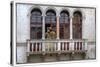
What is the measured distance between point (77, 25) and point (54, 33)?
0.99 feet

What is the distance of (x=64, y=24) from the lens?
7.44 ft

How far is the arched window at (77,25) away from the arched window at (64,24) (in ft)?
0.30

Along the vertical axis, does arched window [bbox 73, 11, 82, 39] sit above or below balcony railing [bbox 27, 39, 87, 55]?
above

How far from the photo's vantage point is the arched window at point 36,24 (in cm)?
215

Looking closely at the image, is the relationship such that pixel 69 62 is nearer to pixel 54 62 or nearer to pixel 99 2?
pixel 54 62

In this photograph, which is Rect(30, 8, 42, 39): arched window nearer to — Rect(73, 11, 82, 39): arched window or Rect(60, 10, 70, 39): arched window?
Rect(60, 10, 70, 39): arched window

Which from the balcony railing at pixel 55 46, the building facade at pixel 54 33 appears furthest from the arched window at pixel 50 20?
the balcony railing at pixel 55 46

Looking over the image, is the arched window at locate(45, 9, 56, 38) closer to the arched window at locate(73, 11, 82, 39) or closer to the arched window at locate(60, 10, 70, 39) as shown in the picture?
the arched window at locate(60, 10, 70, 39)

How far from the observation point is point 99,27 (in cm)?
246

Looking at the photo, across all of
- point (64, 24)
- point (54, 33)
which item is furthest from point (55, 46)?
point (64, 24)

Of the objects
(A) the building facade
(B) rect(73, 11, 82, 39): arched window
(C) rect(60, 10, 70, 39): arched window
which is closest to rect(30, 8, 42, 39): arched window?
(A) the building facade

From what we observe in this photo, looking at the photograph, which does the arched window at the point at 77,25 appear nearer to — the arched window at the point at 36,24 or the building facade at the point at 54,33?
the building facade at the point at 54,33

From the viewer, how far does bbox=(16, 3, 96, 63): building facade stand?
212 cm

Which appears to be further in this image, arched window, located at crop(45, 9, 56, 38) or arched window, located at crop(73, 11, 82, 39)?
arched window, located at crop(73, 11, 82, 39)
